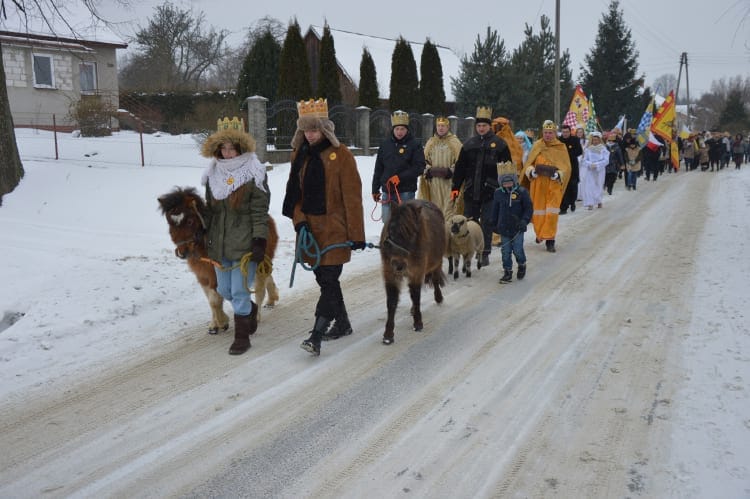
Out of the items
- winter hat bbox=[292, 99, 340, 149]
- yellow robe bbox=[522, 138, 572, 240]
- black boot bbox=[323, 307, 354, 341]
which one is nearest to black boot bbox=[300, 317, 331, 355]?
black boot bbox=[323, 307, 354, 341]

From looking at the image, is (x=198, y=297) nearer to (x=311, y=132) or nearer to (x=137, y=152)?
(x=311, y=132)

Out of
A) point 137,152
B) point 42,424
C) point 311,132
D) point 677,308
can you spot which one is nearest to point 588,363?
point 677,308

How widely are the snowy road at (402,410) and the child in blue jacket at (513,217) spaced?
3.69 ft

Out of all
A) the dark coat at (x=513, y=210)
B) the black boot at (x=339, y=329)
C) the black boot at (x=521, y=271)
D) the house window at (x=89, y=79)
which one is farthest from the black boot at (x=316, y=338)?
the house window at (x=89, y=79)

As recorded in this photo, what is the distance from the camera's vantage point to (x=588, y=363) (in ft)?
16.7

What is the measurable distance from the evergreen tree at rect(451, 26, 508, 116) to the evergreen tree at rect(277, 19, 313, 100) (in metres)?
11.0

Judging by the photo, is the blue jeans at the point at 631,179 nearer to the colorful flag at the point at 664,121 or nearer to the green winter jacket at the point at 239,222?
the colorful flag at the point at 664,121

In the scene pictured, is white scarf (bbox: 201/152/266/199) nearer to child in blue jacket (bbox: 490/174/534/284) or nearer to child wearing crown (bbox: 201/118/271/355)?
child wearing crown (bbox: 201/118/271/355)

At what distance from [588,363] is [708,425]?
1218mm

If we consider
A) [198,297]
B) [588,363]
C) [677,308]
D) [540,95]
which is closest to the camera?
[588,363]

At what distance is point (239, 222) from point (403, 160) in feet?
11.6

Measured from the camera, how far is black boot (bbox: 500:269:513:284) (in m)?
8.02

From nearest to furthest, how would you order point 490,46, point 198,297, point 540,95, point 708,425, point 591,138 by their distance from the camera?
point 708,425
point 198,297
point 591,138
point 490,46
point 540,95

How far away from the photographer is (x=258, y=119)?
16672 millimetres
